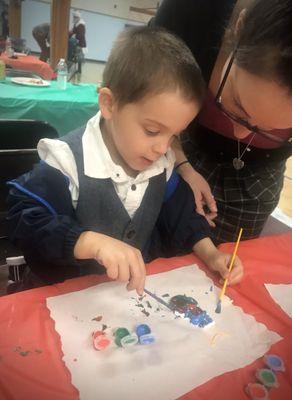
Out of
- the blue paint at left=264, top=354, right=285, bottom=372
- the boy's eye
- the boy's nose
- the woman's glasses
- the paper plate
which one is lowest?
the paper plate

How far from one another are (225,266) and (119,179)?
0.32 m

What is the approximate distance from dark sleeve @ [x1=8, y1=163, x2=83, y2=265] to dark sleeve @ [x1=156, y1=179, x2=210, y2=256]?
0.29 meters

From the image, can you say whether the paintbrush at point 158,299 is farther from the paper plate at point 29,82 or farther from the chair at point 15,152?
the paper plate at point 29,82

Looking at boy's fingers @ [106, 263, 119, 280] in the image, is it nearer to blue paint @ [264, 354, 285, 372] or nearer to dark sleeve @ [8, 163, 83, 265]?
dark sleeve @ [8, 163, 83, 265]

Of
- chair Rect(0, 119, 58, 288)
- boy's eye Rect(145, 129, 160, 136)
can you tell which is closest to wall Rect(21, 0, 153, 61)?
chair Rect(0, 119, 58, 288)

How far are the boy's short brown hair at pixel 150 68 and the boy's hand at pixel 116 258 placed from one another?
314mm

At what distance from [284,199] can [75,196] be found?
2632 mm

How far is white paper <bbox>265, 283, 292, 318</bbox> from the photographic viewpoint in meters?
0.76

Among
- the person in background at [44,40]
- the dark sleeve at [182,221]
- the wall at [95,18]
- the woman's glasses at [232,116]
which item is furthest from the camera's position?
the wall at [95,18]

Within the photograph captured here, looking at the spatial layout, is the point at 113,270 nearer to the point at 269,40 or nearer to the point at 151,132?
the point at 151,132

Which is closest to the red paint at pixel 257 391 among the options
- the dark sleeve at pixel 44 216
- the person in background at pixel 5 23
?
the dark sleeve at pixel 44 216

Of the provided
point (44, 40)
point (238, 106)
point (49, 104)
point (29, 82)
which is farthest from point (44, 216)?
point (44, 40)

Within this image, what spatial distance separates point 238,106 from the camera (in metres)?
0.79

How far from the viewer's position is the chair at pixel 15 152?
1.32 m
